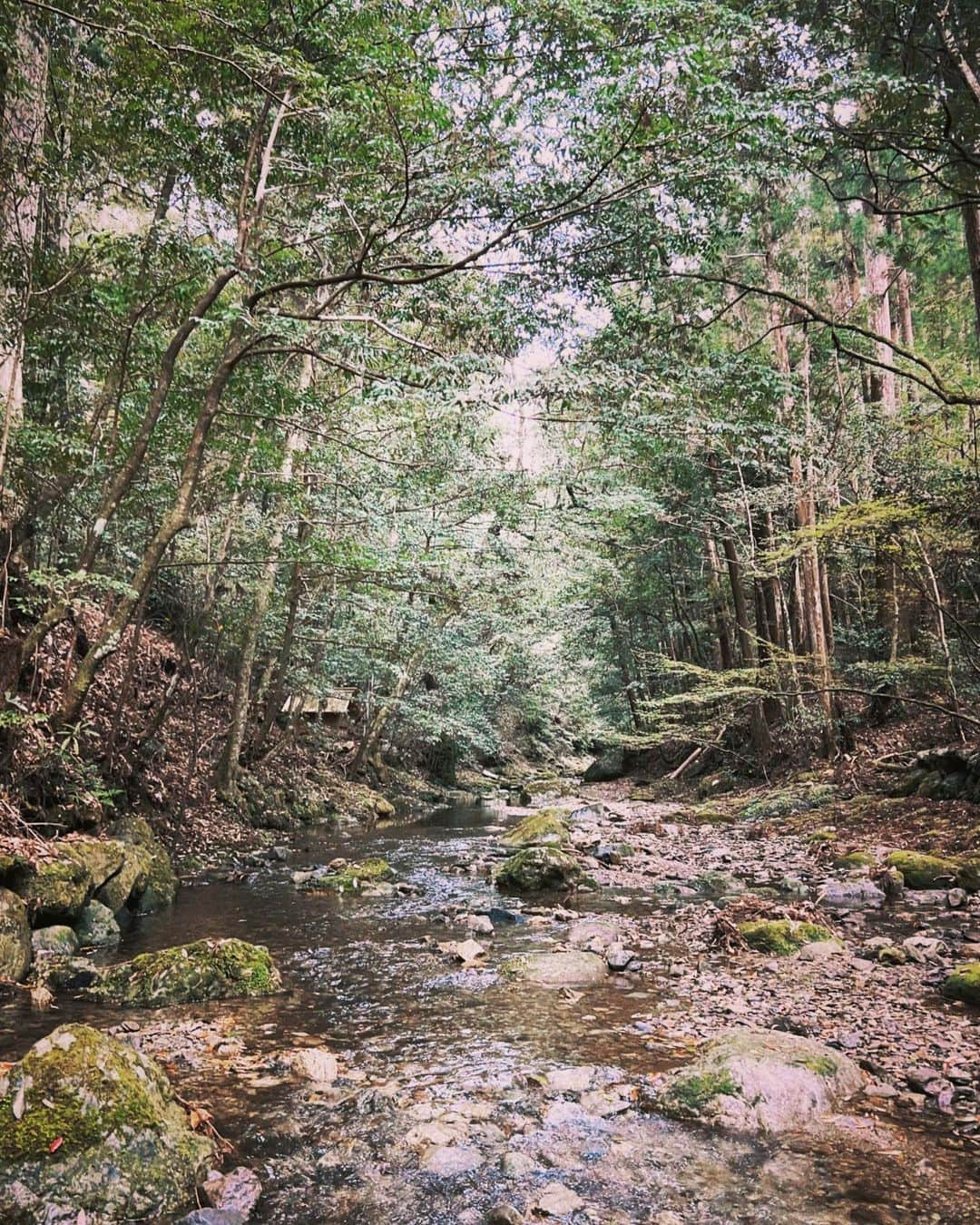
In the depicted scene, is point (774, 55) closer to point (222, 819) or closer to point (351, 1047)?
point (351, 1047)

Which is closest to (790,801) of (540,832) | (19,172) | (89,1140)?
(540,832)

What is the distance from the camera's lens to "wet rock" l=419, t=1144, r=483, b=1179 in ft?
9.84

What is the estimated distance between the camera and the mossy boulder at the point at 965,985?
455cm

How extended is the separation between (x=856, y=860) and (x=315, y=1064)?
23.1ft

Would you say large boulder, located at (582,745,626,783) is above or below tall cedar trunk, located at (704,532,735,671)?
below

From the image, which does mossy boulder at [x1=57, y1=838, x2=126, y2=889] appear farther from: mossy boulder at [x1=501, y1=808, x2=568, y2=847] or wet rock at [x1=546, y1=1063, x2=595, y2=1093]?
mossy boulder at [x1=501, y1=808, x2=568, y2=847]

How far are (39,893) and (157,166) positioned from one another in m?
8.32

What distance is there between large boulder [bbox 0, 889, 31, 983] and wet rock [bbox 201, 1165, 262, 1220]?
3.03 meters

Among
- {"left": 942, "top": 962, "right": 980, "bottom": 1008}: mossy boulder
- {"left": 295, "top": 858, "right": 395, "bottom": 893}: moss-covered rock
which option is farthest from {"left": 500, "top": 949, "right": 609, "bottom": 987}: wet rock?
{"left": 295, "top": 858, "right": 395, "bottom": 893}: moss-covered rock

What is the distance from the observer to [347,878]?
9055 millimetres

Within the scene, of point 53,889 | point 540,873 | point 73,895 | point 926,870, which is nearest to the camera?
point 53,889

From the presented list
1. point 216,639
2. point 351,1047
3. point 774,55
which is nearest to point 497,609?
point 216,639

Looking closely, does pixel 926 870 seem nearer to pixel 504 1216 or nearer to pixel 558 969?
pixel 558 969

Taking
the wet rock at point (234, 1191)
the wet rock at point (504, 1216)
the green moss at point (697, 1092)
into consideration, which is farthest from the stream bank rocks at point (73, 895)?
the green moss at point (697, 1092)
